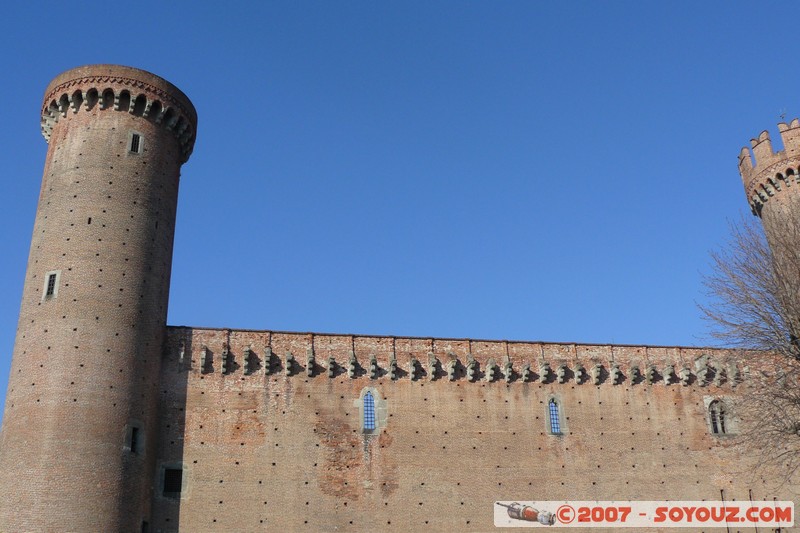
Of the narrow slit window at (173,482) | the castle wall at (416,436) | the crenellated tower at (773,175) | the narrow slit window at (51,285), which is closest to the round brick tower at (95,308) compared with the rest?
the narrow slit window at (51,285)

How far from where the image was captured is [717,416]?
2711 centimetres

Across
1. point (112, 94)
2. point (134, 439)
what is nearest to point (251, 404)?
point (134, 439)

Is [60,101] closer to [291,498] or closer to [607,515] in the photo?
[291,498]

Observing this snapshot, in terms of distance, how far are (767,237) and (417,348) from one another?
1110 centimetres

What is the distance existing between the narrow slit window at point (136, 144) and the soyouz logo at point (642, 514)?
16.0m

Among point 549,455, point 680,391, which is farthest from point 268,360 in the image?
point 680,391

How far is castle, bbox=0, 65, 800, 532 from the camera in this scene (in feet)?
71.2

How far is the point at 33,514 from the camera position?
2008cm

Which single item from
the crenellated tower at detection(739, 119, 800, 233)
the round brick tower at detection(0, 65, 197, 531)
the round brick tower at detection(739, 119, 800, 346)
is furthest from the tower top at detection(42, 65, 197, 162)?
the crenellated tower at detection(739, 119, 800, 233)

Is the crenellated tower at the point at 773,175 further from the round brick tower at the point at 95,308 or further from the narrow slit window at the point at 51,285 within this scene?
the narrow slit window at the point at 51,285

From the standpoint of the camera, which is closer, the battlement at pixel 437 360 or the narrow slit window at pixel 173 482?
the narrow slit window at pixel 173 482

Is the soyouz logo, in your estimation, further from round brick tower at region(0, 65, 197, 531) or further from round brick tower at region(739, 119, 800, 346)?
round brick tower at region(0, 65, 197, 531)

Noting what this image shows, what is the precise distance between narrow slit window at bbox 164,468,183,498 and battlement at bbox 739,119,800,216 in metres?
24.9

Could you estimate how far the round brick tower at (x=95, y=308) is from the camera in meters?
20.7
